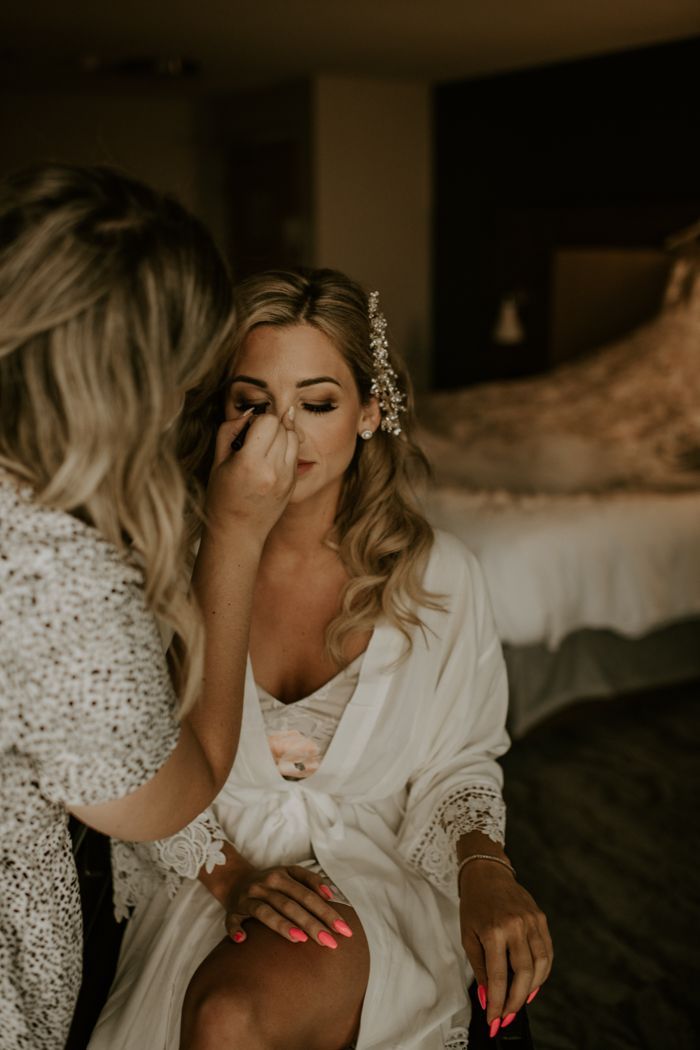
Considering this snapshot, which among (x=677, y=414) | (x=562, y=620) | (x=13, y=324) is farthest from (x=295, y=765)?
(x=677, y=414)

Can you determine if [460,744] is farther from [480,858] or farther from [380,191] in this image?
[380,191]

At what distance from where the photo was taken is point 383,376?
1693 millimetres

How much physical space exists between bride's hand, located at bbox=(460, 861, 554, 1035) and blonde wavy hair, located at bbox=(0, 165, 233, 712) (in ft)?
2.06

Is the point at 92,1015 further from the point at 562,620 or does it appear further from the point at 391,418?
the point at 562,620

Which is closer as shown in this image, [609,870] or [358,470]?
[358,470]

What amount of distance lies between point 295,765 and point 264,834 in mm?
111

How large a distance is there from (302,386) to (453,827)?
0.72 meters

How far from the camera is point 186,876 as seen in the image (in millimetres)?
1401

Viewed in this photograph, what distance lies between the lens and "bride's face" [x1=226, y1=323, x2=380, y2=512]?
1.57 m

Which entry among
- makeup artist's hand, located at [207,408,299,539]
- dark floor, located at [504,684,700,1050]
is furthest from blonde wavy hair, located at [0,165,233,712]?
dark floor, located at [504,684,700,1050]

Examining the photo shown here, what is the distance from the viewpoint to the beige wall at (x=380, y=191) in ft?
20.6

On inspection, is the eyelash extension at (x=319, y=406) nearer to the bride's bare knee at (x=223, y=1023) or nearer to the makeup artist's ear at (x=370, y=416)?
the makeup artist's ear at (x=370, y=416)

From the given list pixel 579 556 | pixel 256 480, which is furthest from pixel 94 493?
pixel 579 556

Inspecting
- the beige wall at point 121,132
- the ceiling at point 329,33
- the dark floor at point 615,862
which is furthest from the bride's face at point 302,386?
the beige wall at point 121,132
